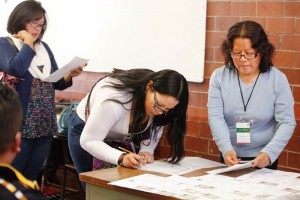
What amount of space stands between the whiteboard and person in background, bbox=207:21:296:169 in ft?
2.64

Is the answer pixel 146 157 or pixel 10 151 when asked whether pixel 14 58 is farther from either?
pixel 10 151

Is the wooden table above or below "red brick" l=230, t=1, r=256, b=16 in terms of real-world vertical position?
below

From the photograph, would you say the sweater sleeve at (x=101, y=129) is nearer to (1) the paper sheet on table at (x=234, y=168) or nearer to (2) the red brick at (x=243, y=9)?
(1) the paper sheet on table at (x=234, y=168)

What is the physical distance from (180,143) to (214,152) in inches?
36.3

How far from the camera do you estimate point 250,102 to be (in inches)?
87.4

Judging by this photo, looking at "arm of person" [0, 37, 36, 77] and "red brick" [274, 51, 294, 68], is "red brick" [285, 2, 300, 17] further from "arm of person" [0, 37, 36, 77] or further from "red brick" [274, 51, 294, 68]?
"arm of person" [0, 37, 36, 77]

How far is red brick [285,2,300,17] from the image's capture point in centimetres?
268

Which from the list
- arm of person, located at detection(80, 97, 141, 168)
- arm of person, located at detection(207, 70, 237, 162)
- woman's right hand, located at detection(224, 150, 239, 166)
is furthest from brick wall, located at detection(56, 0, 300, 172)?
arm of person, located at detection(80, 97, 141, 168)

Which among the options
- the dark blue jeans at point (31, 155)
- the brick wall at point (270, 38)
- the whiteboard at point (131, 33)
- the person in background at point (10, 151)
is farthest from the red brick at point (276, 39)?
the person in background at point (10, 151)

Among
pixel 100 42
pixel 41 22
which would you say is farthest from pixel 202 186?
pixel 100 42

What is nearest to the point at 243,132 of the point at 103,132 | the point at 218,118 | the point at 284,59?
the point at 218,118

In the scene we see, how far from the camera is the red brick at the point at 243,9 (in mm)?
2846

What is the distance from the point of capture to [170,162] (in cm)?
222

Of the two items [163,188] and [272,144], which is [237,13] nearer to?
[272,144]
